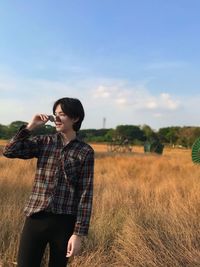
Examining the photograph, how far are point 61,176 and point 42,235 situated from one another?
36 cm

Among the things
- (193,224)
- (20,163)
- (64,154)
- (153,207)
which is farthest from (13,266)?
(20,163)

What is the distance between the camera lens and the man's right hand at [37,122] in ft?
9.18

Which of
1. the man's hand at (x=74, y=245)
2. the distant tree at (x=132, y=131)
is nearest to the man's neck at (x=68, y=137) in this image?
the man's hand at (x=74, y=245)

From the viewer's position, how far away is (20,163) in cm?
1413

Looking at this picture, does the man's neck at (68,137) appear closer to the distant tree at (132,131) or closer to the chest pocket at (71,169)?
the chest pocket at (71,169)

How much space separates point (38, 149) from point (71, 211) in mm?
430

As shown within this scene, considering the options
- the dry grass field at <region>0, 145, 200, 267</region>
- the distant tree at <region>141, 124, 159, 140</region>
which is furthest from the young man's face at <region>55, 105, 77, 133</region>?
the distant tree at <region>141, 124, 159, 140</region>

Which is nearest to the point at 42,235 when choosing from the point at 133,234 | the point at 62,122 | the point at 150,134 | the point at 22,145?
the point at 22,145

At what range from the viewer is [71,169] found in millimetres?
2770

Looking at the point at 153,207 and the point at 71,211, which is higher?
the point at 71,211

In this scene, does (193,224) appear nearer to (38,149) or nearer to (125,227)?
(125,227)

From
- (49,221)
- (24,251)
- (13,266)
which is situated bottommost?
(13,266)

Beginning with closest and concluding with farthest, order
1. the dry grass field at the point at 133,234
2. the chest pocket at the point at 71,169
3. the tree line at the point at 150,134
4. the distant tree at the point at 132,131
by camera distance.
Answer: the chest pocket at the point at 71,169, the dry grass field at the point at 133,234, the tree line at the point at 150,134, the distant tree at the point at 132,131

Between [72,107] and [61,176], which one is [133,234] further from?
[72,107]
